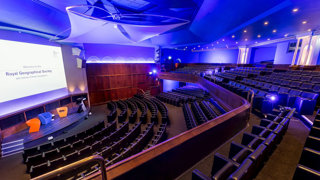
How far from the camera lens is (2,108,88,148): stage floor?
493cm

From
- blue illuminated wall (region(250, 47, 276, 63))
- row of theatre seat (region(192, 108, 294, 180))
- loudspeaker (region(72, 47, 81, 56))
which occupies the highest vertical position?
blue illuminated wall (region(250, 47, 276, 63))

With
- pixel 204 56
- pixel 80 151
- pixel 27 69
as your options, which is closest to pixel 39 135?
pixel 27 69

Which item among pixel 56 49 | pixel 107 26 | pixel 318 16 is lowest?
pixel 56 49

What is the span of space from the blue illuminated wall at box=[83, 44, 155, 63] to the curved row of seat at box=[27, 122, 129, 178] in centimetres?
756

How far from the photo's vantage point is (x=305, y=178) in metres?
1.24

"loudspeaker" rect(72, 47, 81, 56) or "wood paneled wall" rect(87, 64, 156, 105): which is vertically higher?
"loudspeaker" rect(72, 47, 81, 56)

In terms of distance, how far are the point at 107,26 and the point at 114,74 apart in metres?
5.45

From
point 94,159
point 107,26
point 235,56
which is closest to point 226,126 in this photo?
point 94,159

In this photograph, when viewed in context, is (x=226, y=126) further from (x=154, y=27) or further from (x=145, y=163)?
(x=154, y=27)

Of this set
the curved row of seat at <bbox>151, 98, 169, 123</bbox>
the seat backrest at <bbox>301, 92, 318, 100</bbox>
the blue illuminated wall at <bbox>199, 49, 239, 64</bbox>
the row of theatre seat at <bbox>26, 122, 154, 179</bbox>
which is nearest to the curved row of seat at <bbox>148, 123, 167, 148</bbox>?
the row of theatre seat at <bbox>26, 122, 154, 179</bbox>

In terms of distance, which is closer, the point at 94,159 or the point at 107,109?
the point at 94,159

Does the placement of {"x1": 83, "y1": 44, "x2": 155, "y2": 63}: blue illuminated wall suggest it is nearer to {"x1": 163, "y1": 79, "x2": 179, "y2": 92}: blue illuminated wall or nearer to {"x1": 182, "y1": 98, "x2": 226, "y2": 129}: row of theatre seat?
{"x1": 163, "y1": 79, "x2": 179, "y2": 92}: blue illuminated wall

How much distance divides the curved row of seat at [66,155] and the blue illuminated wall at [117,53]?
756cm

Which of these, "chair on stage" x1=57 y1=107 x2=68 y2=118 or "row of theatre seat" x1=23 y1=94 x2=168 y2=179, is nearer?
"row of theatre seat" x1=23 y1=94 x2=168 y2=179
